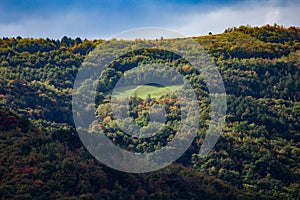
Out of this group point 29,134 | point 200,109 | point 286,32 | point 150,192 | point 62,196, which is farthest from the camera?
point 286,32

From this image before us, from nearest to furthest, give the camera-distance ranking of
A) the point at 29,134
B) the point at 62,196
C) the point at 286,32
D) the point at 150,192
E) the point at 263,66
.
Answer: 1. the point at 62,196
2. the point at 150,192
3. the point at 29,134
4. the point at 263,66
5. the point at 286,32

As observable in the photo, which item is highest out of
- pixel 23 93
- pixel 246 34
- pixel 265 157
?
pixel 246 34

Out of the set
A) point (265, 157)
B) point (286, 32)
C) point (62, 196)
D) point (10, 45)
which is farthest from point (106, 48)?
point (62, 196)

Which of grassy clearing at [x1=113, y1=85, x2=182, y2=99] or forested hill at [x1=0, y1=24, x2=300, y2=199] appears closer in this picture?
forested hill at [x1=0, y1=24, x2=300, y2=199]

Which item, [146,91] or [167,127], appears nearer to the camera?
[167,127]

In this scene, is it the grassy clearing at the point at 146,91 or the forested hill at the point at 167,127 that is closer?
the forested hill at the point at 167,127

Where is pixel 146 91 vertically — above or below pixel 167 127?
above

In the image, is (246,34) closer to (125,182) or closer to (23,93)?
(23,93)

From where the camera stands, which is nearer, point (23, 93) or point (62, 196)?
point (62, 196)
